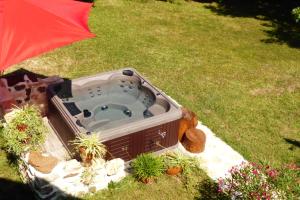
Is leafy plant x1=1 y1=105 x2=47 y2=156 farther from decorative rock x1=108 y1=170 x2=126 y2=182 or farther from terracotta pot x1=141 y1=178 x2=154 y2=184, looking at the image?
terracotta pot x1=141 y1=178 x2=154 y2=184

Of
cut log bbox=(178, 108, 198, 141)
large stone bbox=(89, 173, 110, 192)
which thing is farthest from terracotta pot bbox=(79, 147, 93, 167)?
cut log bbox=(178, 108, 198, 141)

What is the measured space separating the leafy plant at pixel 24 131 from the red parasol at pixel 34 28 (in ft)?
7.44

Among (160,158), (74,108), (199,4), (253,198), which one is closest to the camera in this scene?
(253,198)

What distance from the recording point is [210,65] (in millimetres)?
17484

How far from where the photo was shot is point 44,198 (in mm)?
10008

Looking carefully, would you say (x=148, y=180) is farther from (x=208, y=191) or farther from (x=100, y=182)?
(x=208, y=191)

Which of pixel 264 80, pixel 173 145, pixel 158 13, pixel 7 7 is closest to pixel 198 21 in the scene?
pixel 158 13

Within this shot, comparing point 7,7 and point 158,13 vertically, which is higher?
point 7,7

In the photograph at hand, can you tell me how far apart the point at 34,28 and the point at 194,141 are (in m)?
5.80

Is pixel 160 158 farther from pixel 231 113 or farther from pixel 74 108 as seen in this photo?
pixel 231 113

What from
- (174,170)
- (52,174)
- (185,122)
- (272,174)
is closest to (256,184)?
(272,174)

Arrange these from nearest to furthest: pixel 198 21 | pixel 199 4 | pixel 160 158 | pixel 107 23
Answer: pixel 160 158 → pixel 107 23 → pixel 198 21 → pixel 199 4

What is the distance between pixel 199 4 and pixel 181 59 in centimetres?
912

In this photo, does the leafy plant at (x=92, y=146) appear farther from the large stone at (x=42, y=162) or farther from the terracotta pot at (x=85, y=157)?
the large stone at (x=42, y=162)
